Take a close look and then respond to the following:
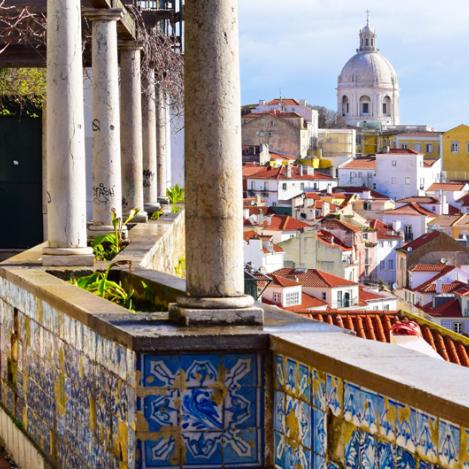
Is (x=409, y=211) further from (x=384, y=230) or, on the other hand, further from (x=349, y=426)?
(x=349, y=426)

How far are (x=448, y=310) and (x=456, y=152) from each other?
229 ft

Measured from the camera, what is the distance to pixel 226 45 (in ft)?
19.1

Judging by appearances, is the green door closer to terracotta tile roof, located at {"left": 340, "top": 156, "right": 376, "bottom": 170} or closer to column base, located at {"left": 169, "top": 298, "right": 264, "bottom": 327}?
column base, located at {"left": 169, "top": 298, "right": 264, "bottom": 327}

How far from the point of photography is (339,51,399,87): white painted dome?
155 meters

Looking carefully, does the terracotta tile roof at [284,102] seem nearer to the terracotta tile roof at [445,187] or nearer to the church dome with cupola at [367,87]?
the terracotta tile roof at [445,187]

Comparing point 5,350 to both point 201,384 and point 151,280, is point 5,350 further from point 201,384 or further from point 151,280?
point 201,384

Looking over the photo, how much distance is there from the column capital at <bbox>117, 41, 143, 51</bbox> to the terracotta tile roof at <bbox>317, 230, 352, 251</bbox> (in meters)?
53.5

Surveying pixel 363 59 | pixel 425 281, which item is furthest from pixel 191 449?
pixel 363 59

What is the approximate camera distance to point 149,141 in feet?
61.9

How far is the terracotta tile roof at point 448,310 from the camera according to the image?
5562 centimetres

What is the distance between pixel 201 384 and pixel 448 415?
1.73m

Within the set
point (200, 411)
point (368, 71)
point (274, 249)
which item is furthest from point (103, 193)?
point (368, 71)

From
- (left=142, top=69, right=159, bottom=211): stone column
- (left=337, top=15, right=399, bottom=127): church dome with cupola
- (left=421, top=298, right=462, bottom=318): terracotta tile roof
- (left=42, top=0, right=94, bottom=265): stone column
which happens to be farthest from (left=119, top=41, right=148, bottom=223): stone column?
(left=337, top=15, right=399, bottom=127): church dome with cupola

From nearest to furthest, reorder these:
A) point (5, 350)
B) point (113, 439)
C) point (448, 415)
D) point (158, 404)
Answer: point (448, 415) → point (158, 404) → point (113, 439) → point (5, 350)
